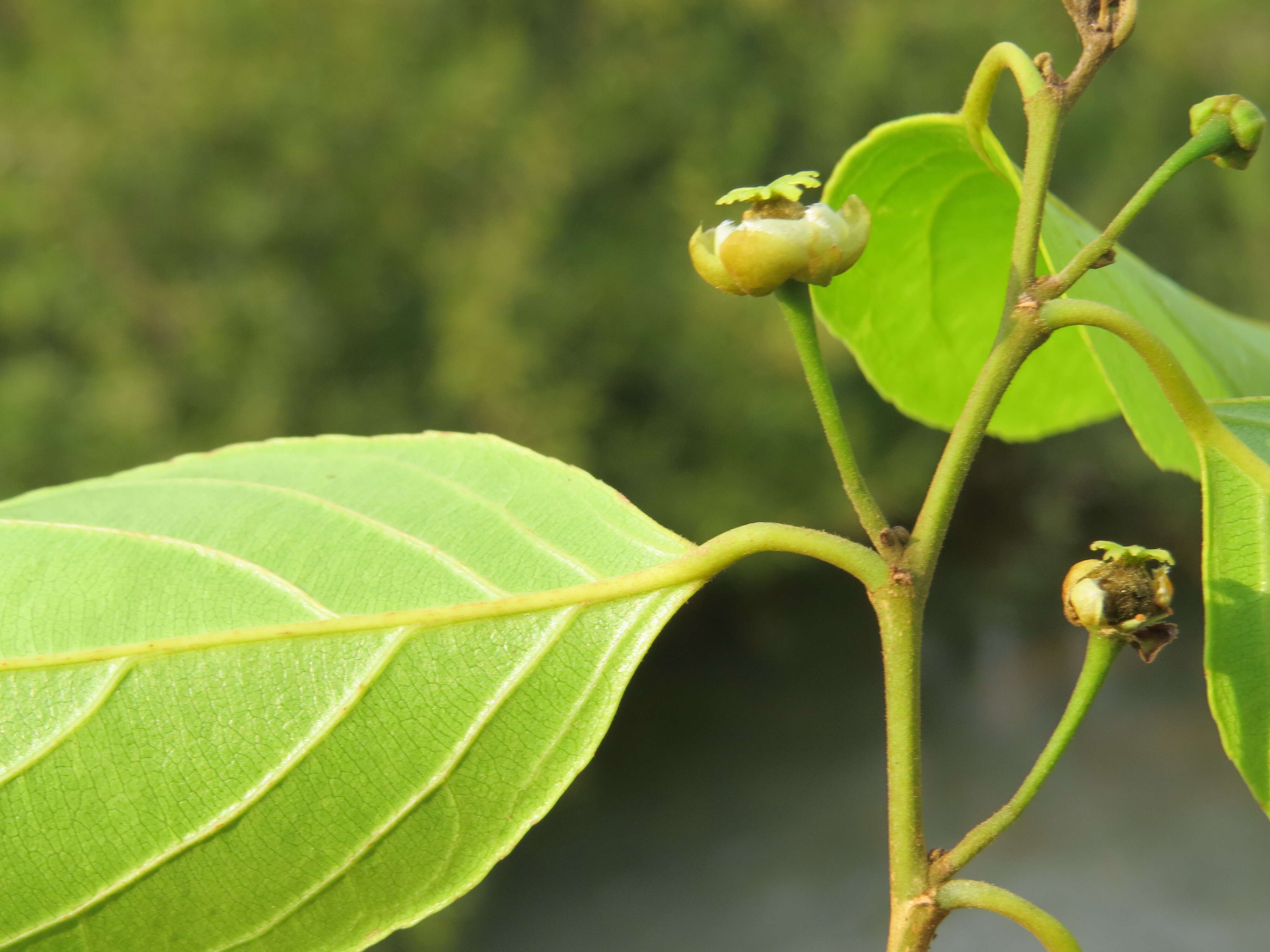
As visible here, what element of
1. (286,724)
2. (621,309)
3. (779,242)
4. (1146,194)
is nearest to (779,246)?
(779,242)

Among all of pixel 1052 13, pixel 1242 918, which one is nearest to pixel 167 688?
pixel 1242 918

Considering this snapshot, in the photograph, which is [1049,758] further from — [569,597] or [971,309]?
[971,309]

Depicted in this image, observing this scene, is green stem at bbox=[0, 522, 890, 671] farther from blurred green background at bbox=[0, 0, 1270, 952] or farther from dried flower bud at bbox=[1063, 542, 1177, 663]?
blurred green background at bbox=[0, 0, 1270, 952]

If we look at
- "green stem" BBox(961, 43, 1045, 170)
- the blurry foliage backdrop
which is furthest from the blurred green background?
"green stem" BBox(961, 43, 1045, 170)

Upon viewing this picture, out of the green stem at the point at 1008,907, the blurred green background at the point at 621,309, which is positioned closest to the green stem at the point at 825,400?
the green stem at the point at 1008,907

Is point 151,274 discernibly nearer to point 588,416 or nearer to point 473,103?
point 473,103

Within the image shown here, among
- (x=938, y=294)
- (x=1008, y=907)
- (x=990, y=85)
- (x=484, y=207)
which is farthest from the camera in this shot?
(x=484, y=207)
